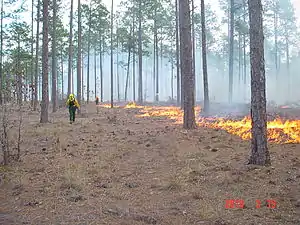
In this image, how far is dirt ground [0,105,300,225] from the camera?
554 centimetres

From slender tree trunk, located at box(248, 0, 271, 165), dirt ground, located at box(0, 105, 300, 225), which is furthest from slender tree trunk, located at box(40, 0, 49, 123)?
slender tree trunk, located at box(248, 0, 271, 165)

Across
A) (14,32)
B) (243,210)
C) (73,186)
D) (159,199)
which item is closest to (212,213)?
(243,210)

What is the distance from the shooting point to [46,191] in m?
6.98

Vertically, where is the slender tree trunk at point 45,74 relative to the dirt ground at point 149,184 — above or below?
above

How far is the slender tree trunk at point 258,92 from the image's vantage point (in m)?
8.30

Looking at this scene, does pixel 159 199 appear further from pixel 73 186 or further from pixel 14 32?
pixel 14 32

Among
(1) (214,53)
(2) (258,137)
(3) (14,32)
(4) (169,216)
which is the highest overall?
(1) (214,53)

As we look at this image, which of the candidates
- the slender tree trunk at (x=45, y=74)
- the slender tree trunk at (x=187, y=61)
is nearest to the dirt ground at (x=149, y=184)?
the slender tree trunk at (x=187, y=61)

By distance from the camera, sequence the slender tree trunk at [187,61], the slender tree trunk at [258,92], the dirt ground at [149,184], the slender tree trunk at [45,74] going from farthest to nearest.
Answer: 1. the slender tree trunk at [45,74]
2. the slender tree trunk at [187,61]
3. the slender tree trunk at [258,92]
4. the dirt ground at [149,184]

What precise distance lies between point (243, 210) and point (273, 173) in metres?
2.35

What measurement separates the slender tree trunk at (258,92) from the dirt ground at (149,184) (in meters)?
0.47

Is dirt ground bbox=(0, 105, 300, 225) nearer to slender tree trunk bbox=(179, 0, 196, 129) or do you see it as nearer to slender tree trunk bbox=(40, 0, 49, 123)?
slender tree trunk bbox=(179, 0, 196, 129)

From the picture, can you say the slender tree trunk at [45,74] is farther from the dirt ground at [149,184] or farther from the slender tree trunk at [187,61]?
the slender tree trunk at [187,61]

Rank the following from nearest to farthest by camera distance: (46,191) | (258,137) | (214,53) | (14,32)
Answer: (46,191) < (258,137) < (14,32) < (214,53)
